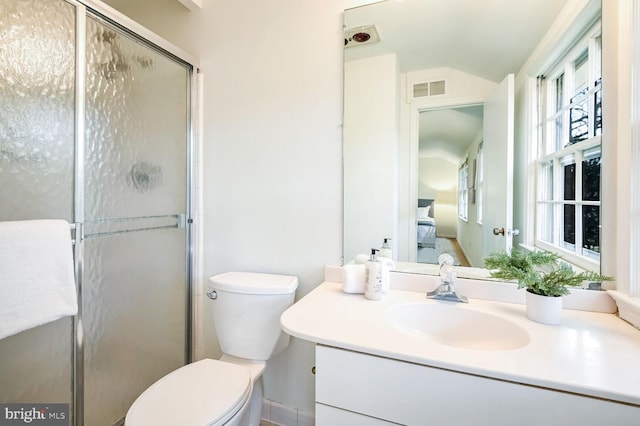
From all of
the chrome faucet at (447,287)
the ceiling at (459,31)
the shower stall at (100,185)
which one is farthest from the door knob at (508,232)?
the shower stall at (100,185)

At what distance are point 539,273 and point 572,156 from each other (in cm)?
50

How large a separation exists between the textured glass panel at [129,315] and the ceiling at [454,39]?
4.53 feet

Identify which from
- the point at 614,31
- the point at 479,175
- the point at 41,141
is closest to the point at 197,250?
the point at 41,141

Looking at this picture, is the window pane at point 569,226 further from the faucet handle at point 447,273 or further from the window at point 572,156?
the faucet handle at point 447,273

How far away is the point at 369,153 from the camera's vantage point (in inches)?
54.4

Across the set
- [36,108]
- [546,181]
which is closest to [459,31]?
[546,181]

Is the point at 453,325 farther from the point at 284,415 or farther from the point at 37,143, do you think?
the point at 37,143

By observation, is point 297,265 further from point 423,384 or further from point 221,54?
point 221,54

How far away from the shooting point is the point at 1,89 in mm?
987

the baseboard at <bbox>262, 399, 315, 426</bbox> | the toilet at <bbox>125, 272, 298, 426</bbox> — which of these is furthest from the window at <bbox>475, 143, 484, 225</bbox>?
the baseboard at <bbox>262, 399, 315, 426</bbox>

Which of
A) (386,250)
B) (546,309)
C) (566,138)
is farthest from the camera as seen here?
(386,250)

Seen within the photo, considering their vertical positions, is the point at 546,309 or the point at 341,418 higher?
the point at 546,309

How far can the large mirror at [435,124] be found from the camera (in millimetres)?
1187

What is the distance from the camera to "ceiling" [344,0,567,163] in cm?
116
